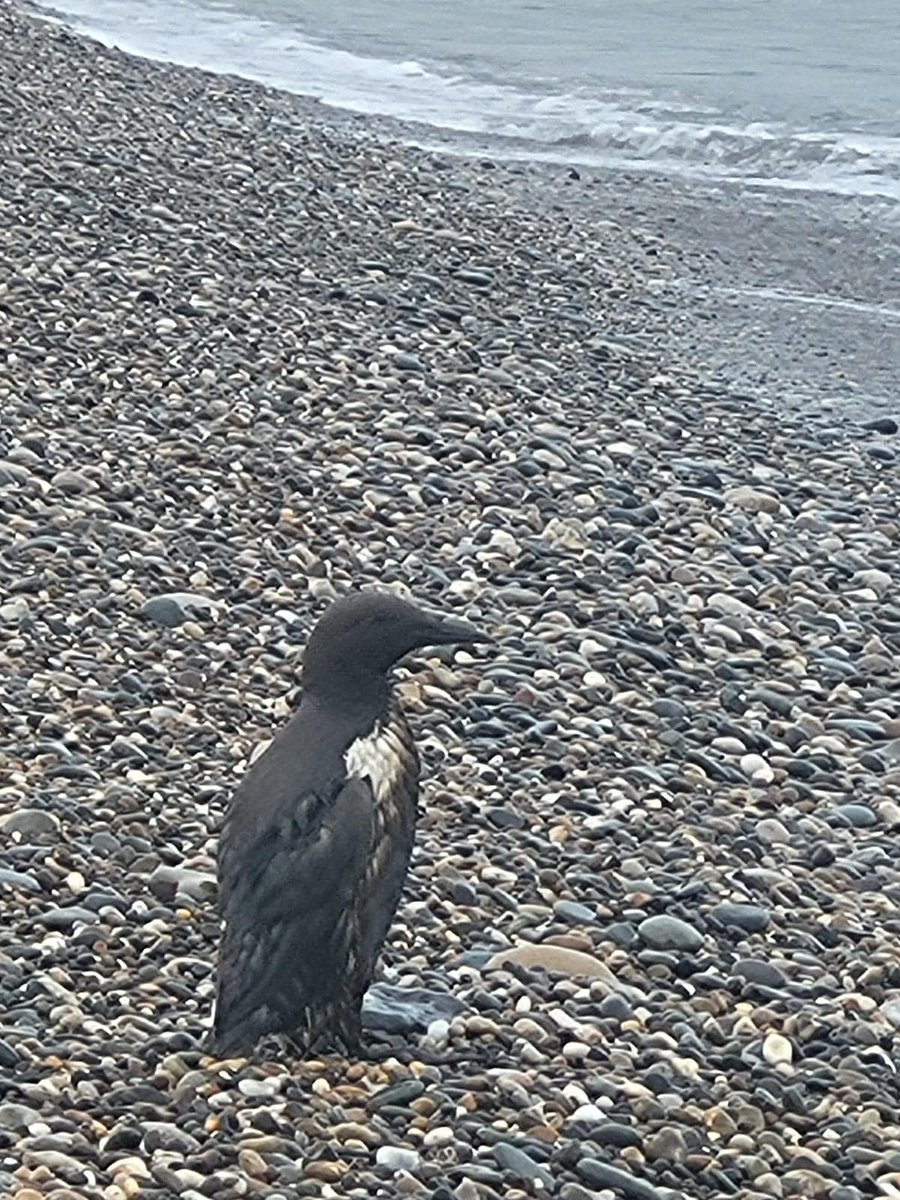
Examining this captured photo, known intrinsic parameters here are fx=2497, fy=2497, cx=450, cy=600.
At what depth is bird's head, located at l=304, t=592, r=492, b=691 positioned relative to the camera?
5.27 meters

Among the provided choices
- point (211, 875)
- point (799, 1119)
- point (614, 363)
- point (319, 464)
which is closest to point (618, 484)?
point (319, 464)

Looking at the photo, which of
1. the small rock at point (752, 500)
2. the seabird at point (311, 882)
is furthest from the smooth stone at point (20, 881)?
the small rock at point (752, 500)

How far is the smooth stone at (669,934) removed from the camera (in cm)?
596

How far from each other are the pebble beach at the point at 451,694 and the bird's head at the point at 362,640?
71cm

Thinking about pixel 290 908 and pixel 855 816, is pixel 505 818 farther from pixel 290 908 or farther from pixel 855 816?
pixel 290 908

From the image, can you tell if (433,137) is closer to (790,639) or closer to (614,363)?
(614,363)

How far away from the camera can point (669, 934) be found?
5988 millimetres

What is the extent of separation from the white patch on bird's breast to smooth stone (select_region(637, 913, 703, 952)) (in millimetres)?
1008

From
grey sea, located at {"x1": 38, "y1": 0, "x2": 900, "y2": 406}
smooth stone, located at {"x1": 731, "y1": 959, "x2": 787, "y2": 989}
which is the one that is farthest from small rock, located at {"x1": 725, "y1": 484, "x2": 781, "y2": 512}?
smooth stone, located at {"x1": 731, "y1": 959, "x2": 787, "y2": 989}

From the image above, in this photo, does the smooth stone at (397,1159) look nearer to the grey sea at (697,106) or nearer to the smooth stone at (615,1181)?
the smooth stone at (615,1181)

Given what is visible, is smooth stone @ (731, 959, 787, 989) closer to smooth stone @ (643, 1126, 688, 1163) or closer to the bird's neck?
smooth stone @ (643, 1126, 688, 1163)

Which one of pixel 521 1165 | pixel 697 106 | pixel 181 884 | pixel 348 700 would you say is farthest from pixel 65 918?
pixel 697 106

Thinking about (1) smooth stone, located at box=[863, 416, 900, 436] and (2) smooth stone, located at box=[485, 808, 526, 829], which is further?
(1) smooth stone, located at box=[863, 416, 900, 436]

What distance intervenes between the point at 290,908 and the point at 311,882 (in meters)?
0.07
